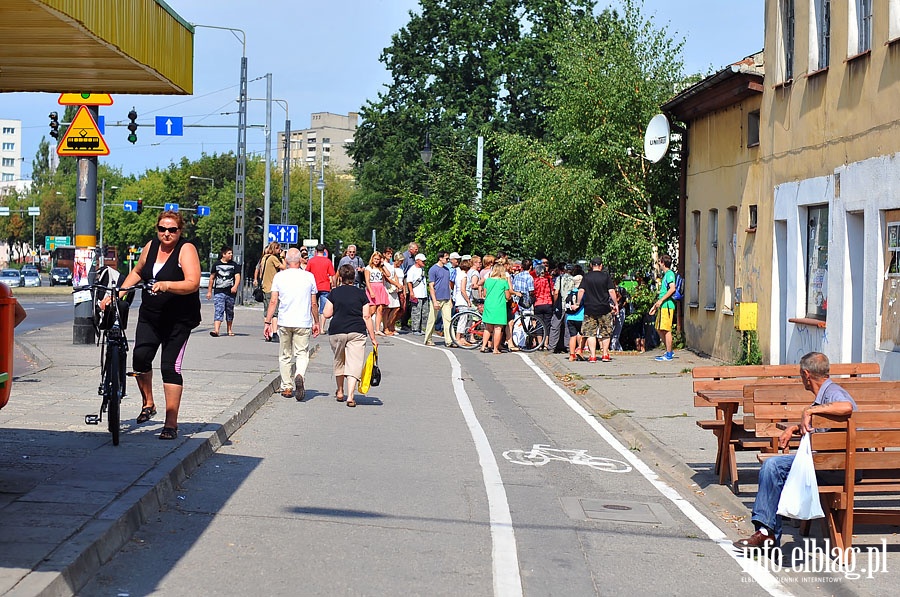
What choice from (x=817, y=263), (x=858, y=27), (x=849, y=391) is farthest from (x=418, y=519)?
(x=817, y=263)

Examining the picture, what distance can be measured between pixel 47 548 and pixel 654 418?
8999mm

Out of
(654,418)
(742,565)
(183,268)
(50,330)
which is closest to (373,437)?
(183,268)

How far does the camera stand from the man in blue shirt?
81.4ft

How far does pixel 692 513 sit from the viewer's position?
8.70 metres

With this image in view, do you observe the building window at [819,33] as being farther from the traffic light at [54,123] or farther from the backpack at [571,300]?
the traffic light at [54,123]

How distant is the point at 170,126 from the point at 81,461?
4019 centimetres

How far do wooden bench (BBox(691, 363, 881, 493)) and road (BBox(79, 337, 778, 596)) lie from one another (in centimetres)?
56

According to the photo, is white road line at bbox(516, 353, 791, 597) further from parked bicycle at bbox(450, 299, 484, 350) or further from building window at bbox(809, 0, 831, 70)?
parked bicycle at bbox(450, 299, 484, 350)

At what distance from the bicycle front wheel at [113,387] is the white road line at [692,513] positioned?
172 inches

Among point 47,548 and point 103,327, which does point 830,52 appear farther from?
point 47,548

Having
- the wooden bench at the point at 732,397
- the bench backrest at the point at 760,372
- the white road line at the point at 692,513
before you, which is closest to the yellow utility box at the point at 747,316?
the white road line at the point at 692,513

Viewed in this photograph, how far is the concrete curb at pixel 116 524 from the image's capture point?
18.3 feet

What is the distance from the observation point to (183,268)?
984cm

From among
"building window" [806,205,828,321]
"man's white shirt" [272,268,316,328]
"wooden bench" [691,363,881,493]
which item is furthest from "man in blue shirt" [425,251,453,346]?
"wooden bench" [691,363,881,493]
